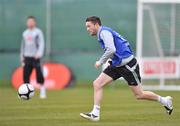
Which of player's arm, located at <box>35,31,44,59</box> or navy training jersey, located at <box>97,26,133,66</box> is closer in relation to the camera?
navy training jersey, located at <box>97,26,133,66</box>

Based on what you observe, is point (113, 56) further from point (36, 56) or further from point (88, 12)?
point (88, 12)

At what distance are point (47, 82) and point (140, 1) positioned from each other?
455 centimetres

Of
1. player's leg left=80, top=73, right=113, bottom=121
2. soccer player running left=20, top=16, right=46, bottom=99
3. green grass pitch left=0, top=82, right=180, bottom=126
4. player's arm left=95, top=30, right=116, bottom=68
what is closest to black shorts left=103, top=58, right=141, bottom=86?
player's leg left=80, top=73, right=113, bottom=121

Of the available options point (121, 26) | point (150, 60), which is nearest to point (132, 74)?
point (150, 60)

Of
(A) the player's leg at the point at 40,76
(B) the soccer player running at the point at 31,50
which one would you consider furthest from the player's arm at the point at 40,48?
(A) the player's leg at the point at 40,76

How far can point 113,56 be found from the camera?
13500mm

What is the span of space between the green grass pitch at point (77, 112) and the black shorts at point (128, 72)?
739 millimetres

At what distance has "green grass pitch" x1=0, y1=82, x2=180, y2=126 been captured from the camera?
42.9 feet

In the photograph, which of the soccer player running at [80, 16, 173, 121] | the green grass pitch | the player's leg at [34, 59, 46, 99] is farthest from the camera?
the player's leg at [34, 59, 46, 99]

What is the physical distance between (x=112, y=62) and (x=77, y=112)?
2177mm

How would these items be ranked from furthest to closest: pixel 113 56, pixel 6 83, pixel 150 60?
1. pixel 6 83
2. pixel 150 60
3. pixel 113 56

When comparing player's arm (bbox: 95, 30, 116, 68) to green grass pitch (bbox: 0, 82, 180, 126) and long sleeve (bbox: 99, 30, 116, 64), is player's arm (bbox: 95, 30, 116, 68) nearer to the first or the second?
long sleeve (bbox: 99, 30, 116, 64)

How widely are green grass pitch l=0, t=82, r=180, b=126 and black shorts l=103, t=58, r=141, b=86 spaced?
739 millimetres

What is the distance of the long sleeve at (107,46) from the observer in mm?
13195
